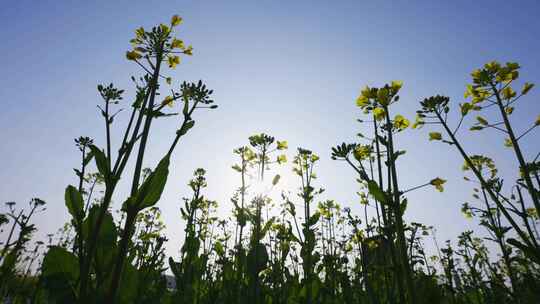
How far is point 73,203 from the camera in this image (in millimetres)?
1782

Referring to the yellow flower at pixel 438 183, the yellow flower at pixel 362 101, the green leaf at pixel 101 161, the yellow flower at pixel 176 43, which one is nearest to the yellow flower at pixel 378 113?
the yellow flower at pixel 362 101

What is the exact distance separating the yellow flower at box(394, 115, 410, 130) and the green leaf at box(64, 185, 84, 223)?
3.56 m

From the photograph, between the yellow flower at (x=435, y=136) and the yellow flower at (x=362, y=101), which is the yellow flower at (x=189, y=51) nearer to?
the yellow flower at (x=362, y=101)

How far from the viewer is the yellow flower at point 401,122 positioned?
3652 millimetres

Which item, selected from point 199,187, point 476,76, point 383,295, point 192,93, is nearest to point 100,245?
point 192,93

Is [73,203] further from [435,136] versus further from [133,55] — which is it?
[435,136]

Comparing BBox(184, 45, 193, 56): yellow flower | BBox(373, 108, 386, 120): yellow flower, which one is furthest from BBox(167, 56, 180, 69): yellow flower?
BBox(373, 108, 386, 120): yellow flower

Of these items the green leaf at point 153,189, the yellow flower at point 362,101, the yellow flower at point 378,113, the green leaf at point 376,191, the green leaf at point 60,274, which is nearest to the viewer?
the green leaf at point 153,189

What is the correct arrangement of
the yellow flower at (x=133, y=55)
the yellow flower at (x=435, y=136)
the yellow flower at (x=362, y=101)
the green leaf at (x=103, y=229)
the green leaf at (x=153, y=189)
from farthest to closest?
1. the yellow flower at (x=435, y=136)
2. the yellow flower at (x=362, y=101)
3. the yellow flower at (x=133, y=55)
4. the green leaf at (x=103, y=229)
5. the green leaf at (x=153, y=189)

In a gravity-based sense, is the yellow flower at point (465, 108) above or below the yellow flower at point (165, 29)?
above

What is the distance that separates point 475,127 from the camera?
15.0 feet

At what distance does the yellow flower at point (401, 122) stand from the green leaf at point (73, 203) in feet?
11.7

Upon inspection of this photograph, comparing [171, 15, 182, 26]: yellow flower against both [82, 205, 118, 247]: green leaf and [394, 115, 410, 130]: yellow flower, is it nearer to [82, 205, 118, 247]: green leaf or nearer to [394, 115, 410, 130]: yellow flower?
[82, 205, 118, 247]: green leaf

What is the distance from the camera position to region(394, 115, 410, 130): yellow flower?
3652mm
